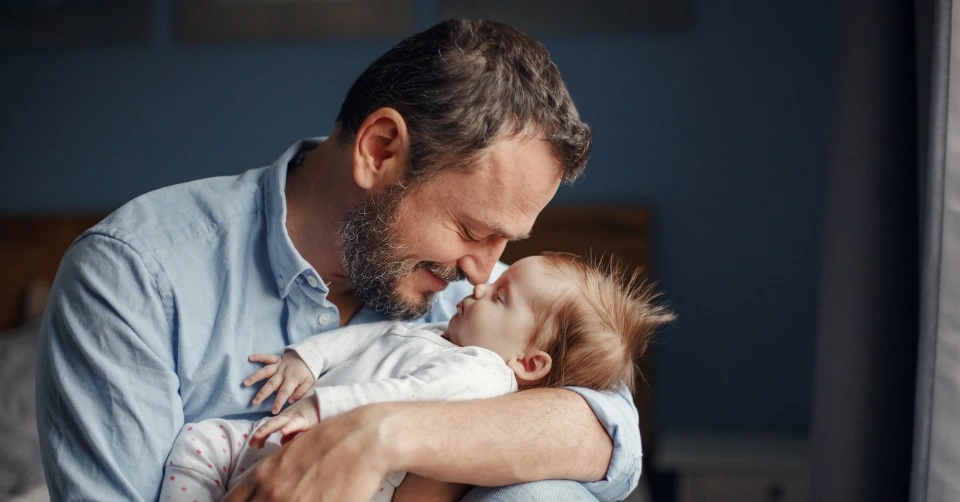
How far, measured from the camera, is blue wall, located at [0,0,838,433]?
319 centimetres

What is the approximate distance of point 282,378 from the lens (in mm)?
1482

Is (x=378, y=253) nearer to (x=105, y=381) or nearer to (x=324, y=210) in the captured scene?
(x=324, y=210)

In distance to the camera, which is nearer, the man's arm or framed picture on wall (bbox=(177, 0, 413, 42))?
the man's arm

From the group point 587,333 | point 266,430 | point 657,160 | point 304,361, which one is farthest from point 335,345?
point 657,160

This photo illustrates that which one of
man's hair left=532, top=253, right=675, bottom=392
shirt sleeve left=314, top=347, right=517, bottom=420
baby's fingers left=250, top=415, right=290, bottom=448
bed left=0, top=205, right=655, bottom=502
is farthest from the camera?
bed left=0, top=205, right=655, bottom=502

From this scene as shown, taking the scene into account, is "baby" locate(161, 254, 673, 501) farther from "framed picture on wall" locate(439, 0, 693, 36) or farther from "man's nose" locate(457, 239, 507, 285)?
"framed picture on wall" locate(439, 0, 693, 36)

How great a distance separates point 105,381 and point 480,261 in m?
0.57

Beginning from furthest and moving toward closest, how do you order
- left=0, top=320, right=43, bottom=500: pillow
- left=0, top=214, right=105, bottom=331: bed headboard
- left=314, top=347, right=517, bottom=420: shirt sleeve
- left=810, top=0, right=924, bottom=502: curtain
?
left=0, top=214, right=105, bottom=331: bed headboard < left=0, top=320, right=43, bottom=500: pillow < left=810, top=0, right=924, bottom=502: curtain < left=314, top=347, right=517, bottom=420: shirt sleeve

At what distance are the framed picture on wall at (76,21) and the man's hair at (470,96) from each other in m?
2.03

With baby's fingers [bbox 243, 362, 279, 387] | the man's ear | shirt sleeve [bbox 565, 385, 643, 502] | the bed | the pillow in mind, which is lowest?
the pillow

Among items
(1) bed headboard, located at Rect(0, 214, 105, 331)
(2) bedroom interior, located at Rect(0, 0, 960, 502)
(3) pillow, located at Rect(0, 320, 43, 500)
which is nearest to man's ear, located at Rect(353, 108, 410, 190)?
(3) pillow, located at Rect(0, 320, 43, 500)

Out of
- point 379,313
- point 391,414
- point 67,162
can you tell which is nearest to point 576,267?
point 379,313

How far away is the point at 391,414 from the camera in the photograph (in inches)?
51.9

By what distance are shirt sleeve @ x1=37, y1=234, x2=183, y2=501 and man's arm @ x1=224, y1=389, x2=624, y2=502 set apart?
162mm
